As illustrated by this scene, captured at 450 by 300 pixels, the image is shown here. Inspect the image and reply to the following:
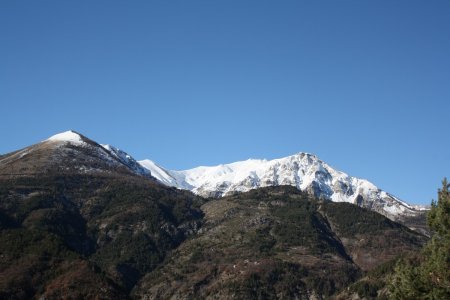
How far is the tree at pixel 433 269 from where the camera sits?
63.2 m

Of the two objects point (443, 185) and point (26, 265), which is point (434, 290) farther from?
point (26, 265)

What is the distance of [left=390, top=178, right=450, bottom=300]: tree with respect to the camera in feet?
207

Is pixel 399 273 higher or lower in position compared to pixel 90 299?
higher

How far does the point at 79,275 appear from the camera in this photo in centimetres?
18512

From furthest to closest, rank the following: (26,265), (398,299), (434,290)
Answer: (26,265) < (398,299) < (434,290)

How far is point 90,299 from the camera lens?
6570 inches

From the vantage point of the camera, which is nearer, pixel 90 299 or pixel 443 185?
pixel 443 185

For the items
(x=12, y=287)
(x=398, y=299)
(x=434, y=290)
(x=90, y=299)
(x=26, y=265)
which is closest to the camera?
(x=434, y=290)

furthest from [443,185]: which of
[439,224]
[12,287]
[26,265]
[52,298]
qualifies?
[26,265]

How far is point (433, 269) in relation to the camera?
64562 mm

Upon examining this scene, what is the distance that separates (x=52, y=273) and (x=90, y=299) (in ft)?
106

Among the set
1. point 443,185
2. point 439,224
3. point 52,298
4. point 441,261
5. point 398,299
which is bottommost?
point 52,298

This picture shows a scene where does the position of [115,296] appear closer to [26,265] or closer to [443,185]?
[26,265]

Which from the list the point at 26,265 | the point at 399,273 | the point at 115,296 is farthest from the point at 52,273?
the point at 399,273
